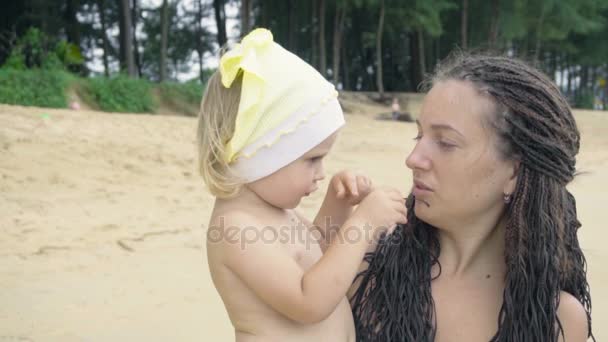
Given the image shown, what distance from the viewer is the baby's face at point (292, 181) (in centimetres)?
186

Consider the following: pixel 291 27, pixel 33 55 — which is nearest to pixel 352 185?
pixel 33 55

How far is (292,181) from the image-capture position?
1.87 meters

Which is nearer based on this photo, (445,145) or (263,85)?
(445,145)

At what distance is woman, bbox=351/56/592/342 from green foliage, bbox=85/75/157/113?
13390mm

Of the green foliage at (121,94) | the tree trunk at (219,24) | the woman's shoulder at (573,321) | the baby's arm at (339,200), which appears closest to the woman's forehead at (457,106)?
the baby's arm at (339,200)

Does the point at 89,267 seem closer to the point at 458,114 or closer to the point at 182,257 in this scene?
the point at 182,257

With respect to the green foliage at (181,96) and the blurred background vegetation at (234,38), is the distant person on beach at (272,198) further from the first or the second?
the green foliage at (181,96)

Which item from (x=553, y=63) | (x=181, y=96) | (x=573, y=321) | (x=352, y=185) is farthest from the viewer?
(x=553, y=63)

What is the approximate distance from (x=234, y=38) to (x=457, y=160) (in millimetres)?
29698

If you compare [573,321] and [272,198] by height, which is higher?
[272,198]

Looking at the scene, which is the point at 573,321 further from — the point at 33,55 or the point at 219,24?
the point at 219,24

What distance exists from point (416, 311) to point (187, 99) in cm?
1559

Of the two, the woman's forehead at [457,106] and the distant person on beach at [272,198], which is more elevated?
the woman's forehead at [457,106]

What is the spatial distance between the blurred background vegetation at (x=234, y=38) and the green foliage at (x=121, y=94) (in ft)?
0.09
